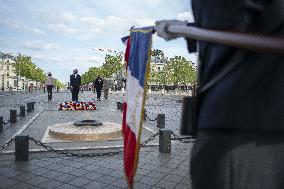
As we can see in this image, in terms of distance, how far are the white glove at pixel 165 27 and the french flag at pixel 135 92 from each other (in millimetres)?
403

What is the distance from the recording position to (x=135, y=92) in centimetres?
241

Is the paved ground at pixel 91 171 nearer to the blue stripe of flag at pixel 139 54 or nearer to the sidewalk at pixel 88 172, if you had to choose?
the sidewalk at pixel 88 172

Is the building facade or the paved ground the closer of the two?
the paved ground

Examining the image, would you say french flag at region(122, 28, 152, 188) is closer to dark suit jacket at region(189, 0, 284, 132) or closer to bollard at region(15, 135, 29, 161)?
dark suit jacket at region(189, 0, 284, 132)

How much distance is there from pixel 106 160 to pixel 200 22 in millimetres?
5119

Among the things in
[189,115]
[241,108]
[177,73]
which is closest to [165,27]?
[189,115]

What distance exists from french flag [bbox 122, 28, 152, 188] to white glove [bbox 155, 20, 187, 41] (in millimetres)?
403

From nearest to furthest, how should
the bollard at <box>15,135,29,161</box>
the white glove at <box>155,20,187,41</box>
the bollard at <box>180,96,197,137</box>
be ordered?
the bollard at <box>180,96,197,137</box> → the white glove at <box>155,20,187,41</box> → the bollard at <box>15,135,29,161</box>

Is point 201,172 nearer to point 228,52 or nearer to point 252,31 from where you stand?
point 228,52

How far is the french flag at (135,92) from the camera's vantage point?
2268 mm

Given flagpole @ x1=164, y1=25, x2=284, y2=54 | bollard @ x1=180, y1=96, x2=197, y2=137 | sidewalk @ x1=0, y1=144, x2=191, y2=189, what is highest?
flagpole @ x1=164, y1=25, x2=284, y2=54

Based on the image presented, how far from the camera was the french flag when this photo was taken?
227cm

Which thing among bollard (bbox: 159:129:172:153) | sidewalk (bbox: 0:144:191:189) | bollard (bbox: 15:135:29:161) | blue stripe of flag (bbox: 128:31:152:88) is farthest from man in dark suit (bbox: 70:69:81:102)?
blue stripe of flag (bbox: 128:31:152:88)

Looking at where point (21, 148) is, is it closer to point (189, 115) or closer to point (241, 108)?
point (189, 115)
